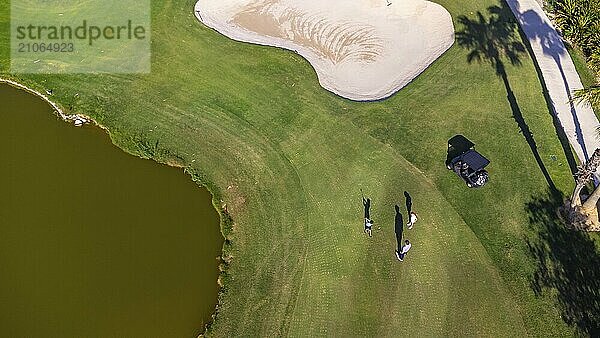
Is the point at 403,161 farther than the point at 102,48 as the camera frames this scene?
No

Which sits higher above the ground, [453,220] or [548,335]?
[453,220]

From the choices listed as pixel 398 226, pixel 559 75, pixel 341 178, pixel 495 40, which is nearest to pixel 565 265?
pixel 398 226

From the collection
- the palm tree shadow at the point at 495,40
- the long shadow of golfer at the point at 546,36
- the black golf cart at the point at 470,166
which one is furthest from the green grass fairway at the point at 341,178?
the long shadow of golfer at the point at 546,36

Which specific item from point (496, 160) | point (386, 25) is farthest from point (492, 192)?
point (386, 25)

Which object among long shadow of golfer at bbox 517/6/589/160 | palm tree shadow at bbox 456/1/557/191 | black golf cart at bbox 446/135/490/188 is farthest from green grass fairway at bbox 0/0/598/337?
long shadow of golfer at bbox 517/6/589/160

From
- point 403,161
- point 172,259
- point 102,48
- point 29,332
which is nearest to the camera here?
point 29,332

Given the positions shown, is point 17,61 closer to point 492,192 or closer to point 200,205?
point 200,205
